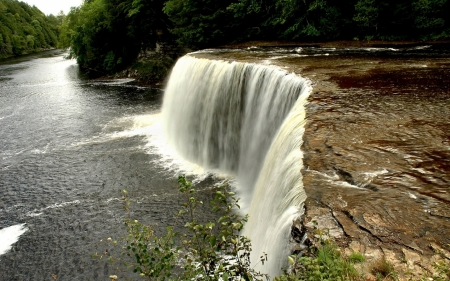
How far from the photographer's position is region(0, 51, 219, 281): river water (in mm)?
8539

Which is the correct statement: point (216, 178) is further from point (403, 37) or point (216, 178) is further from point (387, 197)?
point (403, 37)

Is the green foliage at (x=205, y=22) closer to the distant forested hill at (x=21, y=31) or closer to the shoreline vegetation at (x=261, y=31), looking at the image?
the shoreline vegetation at (x=261, y=31)

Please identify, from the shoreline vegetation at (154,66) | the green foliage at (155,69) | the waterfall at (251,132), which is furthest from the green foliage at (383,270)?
the green foliage at (155,69)

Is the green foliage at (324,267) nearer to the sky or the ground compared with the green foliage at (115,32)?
nearer to the ground

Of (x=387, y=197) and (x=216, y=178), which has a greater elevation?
(x=387, y=197)

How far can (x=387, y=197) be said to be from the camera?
4527mm

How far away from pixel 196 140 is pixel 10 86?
25728mm

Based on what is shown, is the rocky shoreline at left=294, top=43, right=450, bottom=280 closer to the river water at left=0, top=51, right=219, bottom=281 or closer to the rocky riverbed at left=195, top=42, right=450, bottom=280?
the rocky riverbed at left=195, top=42, right=450, bottom=280

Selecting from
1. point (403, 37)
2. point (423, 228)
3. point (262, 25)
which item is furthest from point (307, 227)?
point (262, 25)

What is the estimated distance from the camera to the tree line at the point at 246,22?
1873 cm

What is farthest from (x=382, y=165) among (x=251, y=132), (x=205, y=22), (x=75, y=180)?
(x=205, y=22)

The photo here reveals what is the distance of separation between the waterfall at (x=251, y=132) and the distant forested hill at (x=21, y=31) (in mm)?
77766

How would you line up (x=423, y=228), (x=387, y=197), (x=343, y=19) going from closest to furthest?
(x=423, y=228) < (x=387, y=197) < (x=343, y=19)

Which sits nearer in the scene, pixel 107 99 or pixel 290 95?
pixel 290 95
